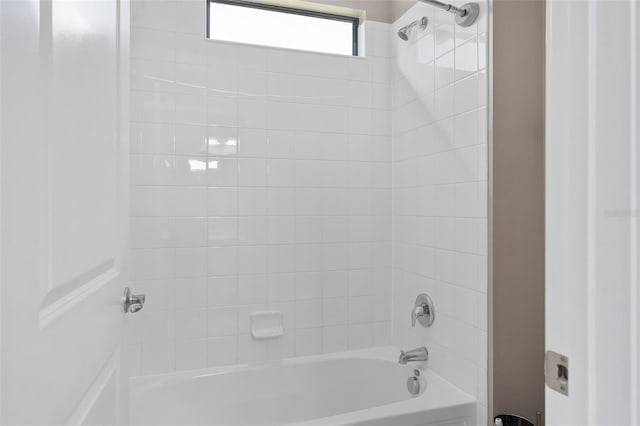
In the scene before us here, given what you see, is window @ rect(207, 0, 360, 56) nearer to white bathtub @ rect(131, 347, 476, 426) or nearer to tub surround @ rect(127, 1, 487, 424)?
tub surround @ rect(127, 1, 487, 424)

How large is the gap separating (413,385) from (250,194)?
119cm

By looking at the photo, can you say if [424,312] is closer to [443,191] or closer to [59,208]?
[443,191]

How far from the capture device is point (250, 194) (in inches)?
84.0

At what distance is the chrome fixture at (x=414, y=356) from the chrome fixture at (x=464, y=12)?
56.4 inches

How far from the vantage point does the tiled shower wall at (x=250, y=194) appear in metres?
2.00

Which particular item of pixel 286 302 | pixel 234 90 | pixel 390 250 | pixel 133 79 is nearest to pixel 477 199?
pixel 390 250

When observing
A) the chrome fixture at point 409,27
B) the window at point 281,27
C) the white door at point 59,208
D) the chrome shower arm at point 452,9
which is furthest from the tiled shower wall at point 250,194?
the white door at point 59,208

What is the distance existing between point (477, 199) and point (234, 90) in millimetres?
1248
